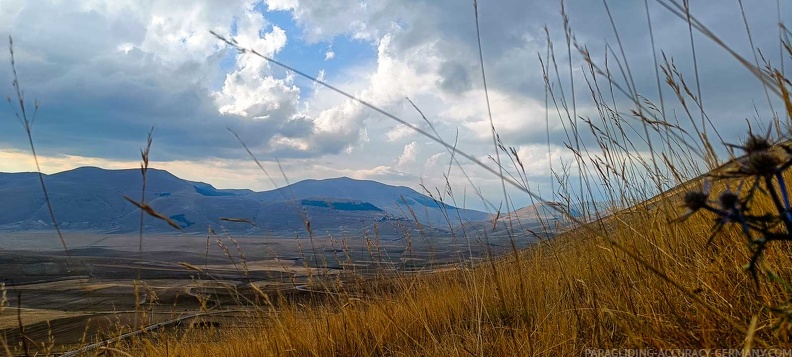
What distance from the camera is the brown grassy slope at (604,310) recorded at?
3.76 ft

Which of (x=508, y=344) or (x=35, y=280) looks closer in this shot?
(x=508, y=344)

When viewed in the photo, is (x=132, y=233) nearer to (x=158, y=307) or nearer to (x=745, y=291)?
(x=158, y=307)

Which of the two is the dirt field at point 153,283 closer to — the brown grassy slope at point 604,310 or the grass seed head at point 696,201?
the brown grassy slope at point 604,310

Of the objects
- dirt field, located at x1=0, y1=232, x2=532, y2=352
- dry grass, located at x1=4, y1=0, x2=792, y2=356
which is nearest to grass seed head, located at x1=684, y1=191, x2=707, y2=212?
dry grass, located at x1=4, y1=0, x2=792, y2=356

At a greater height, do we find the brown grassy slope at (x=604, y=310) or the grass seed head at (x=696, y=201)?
the grass seed head at (x=696, y=201)

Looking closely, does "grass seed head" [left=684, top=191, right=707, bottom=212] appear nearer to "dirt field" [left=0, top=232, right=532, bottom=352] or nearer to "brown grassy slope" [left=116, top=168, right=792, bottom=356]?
"brown grassy slope" [left=116, top=168, right=792, bottom=356]

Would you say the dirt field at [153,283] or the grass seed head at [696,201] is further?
the dirt field at [153,283]

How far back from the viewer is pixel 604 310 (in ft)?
4.18

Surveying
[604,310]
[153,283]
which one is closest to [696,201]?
[604,310]

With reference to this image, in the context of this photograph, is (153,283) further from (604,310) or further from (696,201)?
(696,201)

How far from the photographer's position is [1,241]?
103 meters

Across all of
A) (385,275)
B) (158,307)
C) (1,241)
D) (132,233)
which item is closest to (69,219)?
(132,233)

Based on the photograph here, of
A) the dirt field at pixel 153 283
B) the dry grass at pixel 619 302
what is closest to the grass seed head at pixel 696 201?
the dry grass at pixel 619 302

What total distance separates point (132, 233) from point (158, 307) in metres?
146
